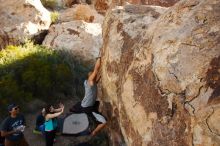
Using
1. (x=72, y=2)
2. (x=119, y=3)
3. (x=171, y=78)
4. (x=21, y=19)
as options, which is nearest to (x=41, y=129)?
(x=171, y=78)

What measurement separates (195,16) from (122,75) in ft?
6.88

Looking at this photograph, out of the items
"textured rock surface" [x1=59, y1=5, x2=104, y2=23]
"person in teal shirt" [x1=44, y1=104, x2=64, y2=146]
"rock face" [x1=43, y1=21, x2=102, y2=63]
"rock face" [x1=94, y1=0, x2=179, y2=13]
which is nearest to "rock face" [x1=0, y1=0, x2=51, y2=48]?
"rock face" [x1=43, y1=21, x2=102, y2=63]

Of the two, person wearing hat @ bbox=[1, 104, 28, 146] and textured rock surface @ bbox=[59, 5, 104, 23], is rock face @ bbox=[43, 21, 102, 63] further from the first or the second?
person wearing hat @ bbox=[1, 104, 28, 146]

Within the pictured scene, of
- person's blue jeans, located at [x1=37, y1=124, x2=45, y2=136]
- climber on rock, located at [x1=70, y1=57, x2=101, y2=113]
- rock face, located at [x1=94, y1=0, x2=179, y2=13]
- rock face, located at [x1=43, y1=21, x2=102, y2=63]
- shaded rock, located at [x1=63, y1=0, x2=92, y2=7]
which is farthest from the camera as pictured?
shaded rock, located at [x1=63, y1=0, x2=92, y2=7]

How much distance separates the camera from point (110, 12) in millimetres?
9945

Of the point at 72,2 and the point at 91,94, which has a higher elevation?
the point at 72,2

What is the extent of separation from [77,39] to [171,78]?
27.4ft

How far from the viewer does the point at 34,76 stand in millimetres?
12367

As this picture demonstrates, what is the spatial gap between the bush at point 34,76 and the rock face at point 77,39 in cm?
81

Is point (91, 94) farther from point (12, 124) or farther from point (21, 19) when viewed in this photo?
point (21, 19)

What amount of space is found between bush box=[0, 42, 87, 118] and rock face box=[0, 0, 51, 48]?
2.32 m

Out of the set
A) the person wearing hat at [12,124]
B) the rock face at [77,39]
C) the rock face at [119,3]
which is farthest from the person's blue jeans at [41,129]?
the rock face at [119,3]

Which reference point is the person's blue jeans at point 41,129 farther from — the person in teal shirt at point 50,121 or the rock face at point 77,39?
the rock face at point 77,39

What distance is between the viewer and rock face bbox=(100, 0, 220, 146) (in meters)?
6.06
